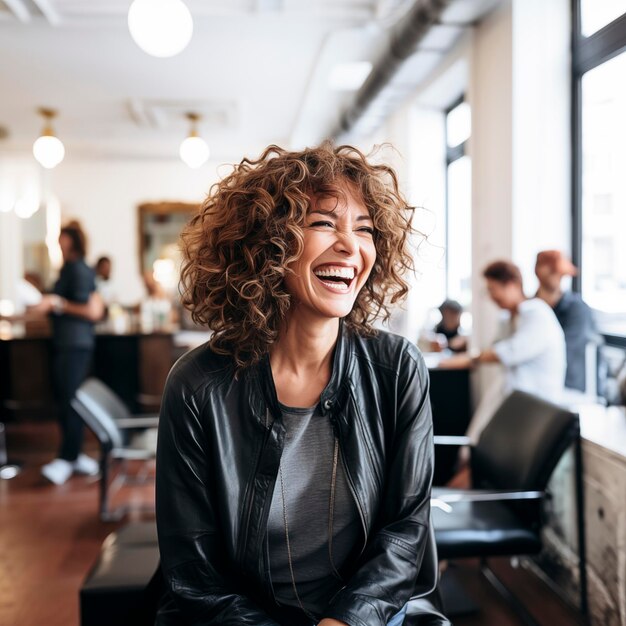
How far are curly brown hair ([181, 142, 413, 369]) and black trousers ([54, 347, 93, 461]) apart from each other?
337 cm

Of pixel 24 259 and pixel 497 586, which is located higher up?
pixel 24 259

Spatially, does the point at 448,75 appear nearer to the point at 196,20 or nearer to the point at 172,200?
the point at 196,20

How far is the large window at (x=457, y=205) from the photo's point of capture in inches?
243

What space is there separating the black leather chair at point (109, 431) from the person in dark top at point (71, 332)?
0.79 meters

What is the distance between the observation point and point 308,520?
52.3 inches

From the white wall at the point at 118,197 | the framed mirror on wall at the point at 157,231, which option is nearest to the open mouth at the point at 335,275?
the framed mirror on wall at the point at 157,231

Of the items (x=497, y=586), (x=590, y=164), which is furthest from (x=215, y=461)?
(x=590, y=164)

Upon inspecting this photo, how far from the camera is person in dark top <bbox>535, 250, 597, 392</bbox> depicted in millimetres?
3449

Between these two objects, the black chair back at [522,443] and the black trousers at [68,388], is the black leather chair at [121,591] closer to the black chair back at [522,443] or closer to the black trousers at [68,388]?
the black chair back at [522,443]

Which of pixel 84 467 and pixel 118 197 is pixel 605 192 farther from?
pixel 118 197

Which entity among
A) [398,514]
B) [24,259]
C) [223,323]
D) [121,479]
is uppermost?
[24,259]

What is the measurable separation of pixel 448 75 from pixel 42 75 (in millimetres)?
3488

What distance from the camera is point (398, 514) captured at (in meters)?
1.36

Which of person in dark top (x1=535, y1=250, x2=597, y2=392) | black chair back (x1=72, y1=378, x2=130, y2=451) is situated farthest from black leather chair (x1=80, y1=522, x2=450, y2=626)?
person in dark top (x1=535, y1=250, x2=597, y2=392)
